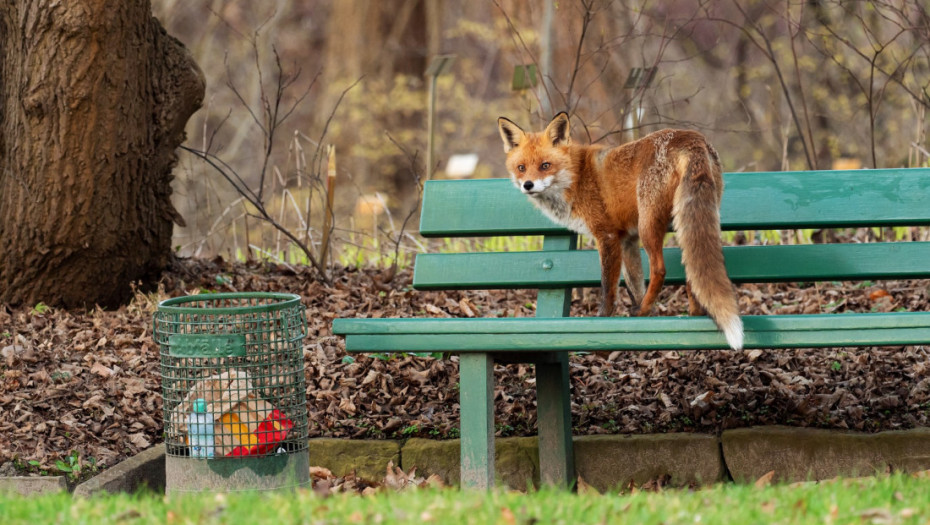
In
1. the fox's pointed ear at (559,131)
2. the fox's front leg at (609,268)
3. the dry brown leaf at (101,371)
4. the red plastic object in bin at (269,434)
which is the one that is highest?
the fox's pointed ear at (559,131)

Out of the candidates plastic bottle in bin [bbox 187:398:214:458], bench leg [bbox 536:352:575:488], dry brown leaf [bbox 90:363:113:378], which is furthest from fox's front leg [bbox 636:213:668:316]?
dry brown leaf [bbox 90:363:113:378]

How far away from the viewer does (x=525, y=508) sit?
303 cm

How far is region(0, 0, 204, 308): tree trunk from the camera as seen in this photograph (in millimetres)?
5992

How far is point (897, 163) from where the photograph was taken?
12.9 m

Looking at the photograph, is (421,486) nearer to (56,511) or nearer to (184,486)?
(184,486)

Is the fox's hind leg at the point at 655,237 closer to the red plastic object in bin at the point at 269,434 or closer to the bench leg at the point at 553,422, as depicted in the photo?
the bench leg at the point at 553,422

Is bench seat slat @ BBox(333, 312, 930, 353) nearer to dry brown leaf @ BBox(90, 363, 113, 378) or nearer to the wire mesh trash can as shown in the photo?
the wire mesh trash can

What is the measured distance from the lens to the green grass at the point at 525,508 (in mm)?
2926

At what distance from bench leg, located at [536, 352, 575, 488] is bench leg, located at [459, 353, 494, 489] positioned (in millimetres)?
561

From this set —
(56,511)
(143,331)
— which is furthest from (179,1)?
(56,511)

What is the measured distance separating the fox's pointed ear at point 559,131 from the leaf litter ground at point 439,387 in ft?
4.57

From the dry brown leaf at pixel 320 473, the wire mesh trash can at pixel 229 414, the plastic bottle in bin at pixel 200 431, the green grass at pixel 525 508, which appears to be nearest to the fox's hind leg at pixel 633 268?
the green grass at pixel 525 508

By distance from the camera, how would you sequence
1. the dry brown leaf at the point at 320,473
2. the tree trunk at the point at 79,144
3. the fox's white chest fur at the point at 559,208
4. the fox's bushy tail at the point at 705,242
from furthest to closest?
1. the tree trunk at the point at 79,144
2. the dry brown leaf at the point at 320,473
3. the fox's white chest fur at the point at 559,208
4. the fox's bushy tail at the point at 705,242

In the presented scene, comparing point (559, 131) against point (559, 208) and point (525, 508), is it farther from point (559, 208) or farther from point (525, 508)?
point (525, 508)
